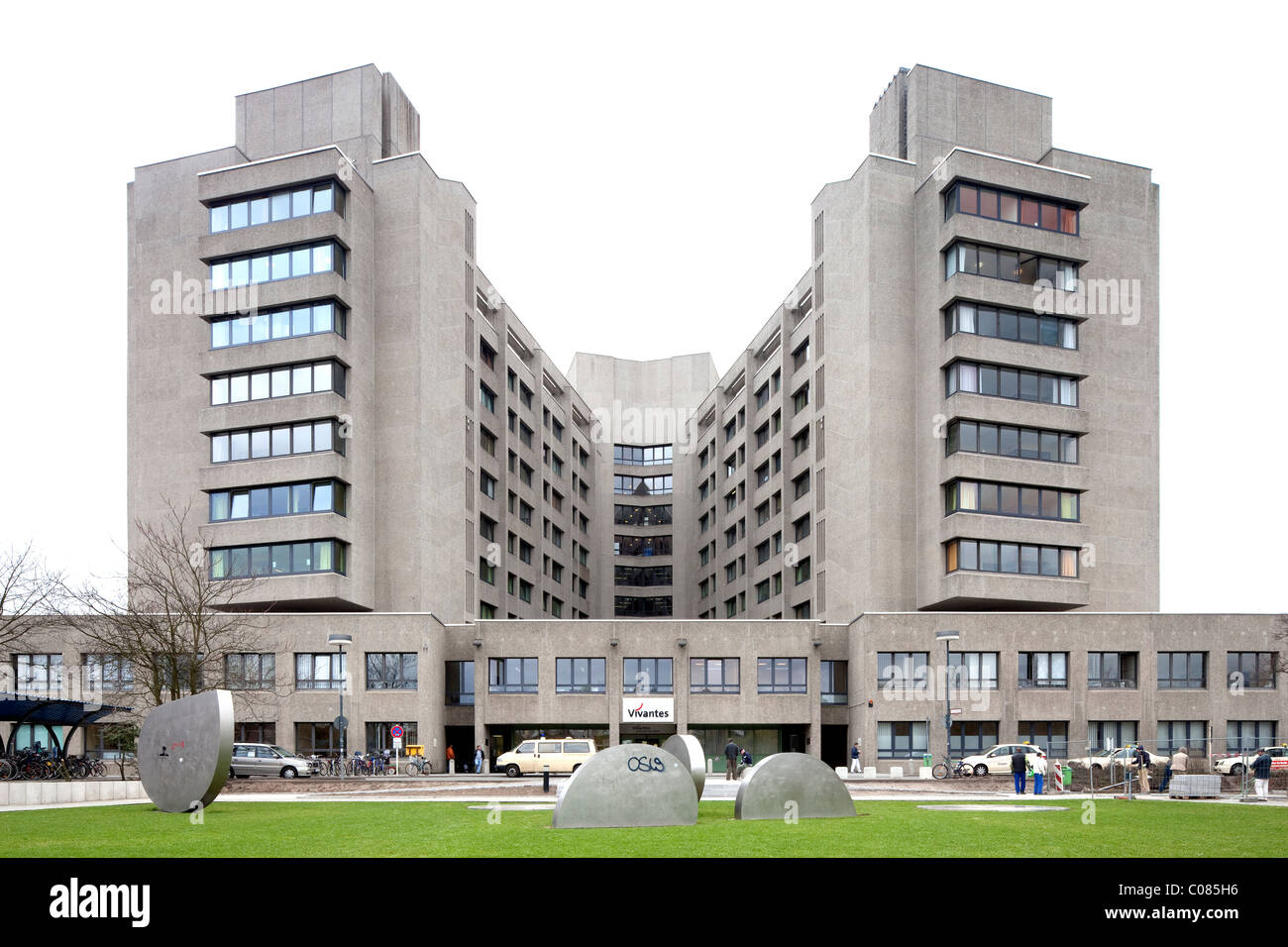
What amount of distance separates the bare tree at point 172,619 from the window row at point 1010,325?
1627 inches

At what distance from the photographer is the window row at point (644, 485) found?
122 m

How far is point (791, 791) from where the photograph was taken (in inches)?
959

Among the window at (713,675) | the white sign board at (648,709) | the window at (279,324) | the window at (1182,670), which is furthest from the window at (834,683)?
the window at (279,324)

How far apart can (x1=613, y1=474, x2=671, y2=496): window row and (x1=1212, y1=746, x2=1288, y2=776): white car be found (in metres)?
78.9

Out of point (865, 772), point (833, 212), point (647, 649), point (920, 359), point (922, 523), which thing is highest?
point (833, 212)

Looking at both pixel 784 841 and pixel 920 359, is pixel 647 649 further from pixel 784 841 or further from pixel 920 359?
pixel 784 841

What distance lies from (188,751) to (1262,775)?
96.3 feet

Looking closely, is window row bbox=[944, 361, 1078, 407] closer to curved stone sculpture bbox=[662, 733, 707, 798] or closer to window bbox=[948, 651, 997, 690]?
window bbox=[948, 651, 997, 690]

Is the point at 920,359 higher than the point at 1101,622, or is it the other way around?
the point at 920,359

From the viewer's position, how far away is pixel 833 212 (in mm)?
74875

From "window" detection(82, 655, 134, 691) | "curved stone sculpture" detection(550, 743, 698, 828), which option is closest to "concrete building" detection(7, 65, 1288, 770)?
"window" detection(82, 655, 134, 691)
